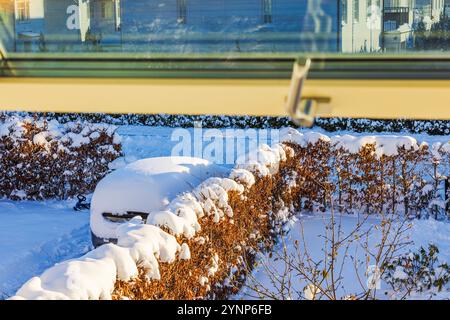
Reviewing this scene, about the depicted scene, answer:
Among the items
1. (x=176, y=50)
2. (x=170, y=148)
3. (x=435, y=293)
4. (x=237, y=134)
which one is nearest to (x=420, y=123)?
(x=237, y=134)

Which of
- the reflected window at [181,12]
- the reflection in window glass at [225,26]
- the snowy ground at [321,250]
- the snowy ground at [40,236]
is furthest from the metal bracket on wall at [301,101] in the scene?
the snowy ground at [40,236]

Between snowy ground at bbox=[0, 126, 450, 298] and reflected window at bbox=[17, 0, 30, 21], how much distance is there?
5.13 metres

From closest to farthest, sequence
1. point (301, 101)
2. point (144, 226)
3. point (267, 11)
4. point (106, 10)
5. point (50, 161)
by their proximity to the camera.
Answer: point (301, 101), point (267, 11), point (106, 10), point (144, 226), point (50, 161)

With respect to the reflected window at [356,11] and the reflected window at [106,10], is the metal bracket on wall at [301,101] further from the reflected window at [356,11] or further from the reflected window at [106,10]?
the reflected window at [106,10]

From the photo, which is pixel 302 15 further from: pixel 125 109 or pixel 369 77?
pixel 125 109

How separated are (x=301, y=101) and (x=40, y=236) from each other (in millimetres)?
7502

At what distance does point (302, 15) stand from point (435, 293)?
16.8ft

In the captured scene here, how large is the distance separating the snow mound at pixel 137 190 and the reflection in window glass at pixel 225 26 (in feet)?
16.6

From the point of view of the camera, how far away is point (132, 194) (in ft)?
23.3

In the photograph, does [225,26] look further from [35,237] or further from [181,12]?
[35,237]

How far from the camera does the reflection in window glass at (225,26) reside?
4.99 feet

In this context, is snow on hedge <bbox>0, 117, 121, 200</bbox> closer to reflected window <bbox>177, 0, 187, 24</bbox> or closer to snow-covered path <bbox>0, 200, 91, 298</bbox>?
snow-covered path <bbox>0, 200, 91, 298</bbox>

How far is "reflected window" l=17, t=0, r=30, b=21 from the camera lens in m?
1.82

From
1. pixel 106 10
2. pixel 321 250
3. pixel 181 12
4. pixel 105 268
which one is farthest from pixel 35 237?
pixel 181 12
